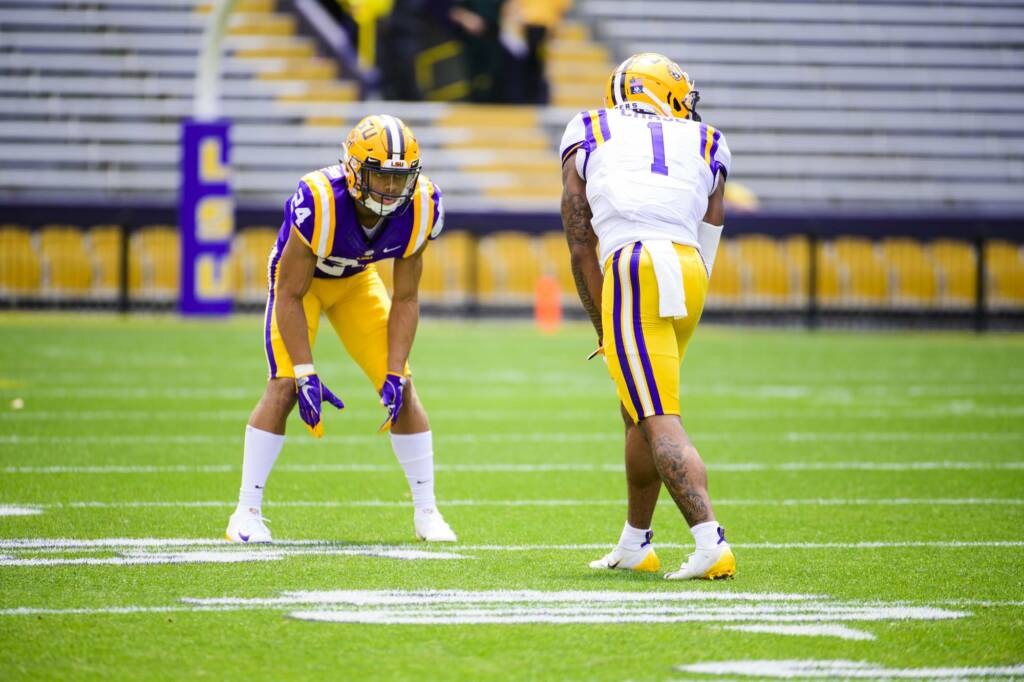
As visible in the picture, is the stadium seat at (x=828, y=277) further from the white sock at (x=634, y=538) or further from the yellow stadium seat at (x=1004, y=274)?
the white sock at (x=634, y=538)

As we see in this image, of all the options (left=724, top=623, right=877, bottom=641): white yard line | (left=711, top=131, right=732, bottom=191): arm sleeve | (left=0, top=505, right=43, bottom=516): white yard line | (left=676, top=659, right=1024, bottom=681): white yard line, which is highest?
(left=711, top=131, right=732, bottom=191): arm sleeve

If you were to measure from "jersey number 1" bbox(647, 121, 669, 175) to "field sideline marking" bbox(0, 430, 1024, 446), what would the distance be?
161 inches

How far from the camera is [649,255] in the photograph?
5.14m

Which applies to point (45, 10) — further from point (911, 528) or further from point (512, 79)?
point (911, 528)

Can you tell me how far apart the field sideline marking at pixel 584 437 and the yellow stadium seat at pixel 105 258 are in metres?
10.5

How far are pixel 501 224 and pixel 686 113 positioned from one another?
48.4 feet

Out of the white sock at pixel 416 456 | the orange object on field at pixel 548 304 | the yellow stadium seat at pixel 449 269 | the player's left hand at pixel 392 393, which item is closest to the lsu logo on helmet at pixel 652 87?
the player's left hand at pixel 392 393

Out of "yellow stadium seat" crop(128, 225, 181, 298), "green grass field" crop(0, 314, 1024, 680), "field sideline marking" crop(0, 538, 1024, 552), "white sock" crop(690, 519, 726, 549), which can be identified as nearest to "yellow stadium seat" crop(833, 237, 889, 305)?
"green grass field" crop(0, 314, 1024, 680)

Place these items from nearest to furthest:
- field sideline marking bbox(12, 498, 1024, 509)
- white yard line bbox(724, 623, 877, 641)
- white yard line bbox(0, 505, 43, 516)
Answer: white yard line bbox(724, 623, 877, 641), white yard line bbox(0, 505, 43, 516), field sideline marking bbox(12, 498, 1024, 509)

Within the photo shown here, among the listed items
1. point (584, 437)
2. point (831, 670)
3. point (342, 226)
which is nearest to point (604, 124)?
point (342, 226)

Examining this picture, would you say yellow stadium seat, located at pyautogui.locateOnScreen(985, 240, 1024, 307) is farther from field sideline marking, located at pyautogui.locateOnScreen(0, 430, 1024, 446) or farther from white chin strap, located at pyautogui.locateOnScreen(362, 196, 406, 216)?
white chin strap, located at pyautogui.locateOnScreen(362, 196, 406, 216)

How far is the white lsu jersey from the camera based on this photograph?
5195 millimetres

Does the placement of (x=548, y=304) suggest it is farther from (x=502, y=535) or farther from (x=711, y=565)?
(x=711, y=565)

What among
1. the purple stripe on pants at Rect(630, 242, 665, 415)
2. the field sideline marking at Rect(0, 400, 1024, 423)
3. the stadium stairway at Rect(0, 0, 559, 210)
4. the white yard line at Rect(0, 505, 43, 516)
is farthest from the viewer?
the stadium stairway at Rect(0, 0, 559, 210)
